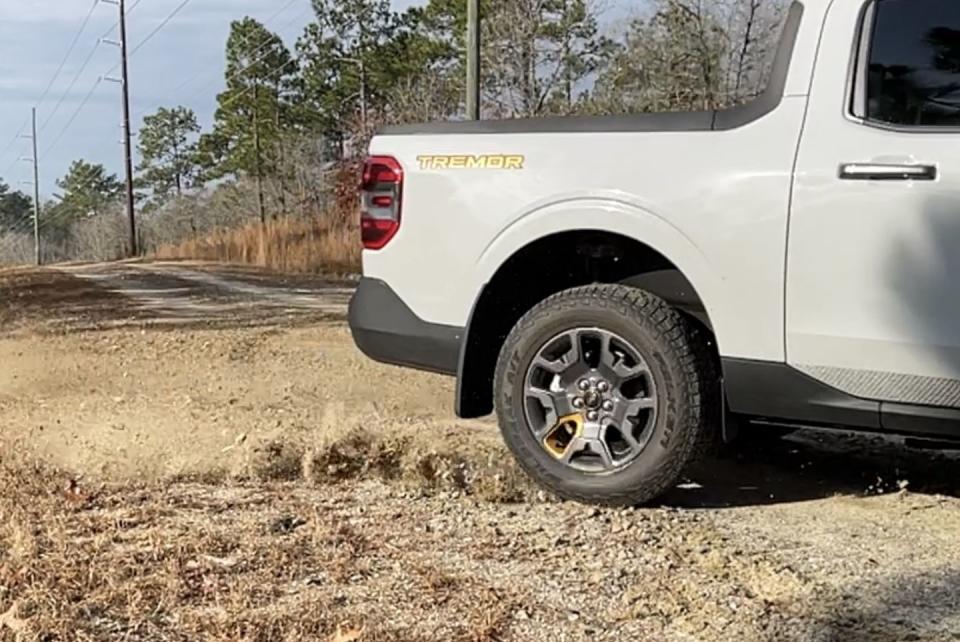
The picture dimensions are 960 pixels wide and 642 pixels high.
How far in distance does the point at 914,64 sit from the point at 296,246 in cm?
2013

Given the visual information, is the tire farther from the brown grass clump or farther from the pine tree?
the pine tree

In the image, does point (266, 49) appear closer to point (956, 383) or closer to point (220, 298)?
point (220, 298)

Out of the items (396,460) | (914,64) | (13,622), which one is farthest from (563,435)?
(13,622)

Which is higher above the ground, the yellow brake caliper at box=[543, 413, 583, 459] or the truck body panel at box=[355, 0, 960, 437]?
the truck body panel at box=[355, 0, 960, 437]

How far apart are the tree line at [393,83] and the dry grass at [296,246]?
4207 mm

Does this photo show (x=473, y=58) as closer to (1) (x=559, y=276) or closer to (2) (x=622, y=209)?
(1) (x=559, y=276)

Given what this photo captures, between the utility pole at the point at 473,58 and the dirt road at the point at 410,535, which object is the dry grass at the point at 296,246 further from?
the dirt road at the point at 410,535

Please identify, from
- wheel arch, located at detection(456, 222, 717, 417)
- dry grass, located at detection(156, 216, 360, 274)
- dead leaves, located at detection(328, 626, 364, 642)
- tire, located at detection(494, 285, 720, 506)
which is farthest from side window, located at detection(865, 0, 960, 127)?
dry grass, located at detection(156, 216, 360, 274)

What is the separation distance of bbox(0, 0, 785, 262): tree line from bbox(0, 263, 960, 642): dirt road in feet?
5.73

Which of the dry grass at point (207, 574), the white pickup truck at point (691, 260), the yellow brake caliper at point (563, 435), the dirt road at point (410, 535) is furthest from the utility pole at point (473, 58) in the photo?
the dry grass at point (207, 574)

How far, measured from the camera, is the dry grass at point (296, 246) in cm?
2128

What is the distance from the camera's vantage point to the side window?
3.34m

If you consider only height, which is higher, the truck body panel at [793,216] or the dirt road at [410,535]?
the truck body panel at [793,216]

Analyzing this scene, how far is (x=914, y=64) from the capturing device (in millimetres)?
3395
